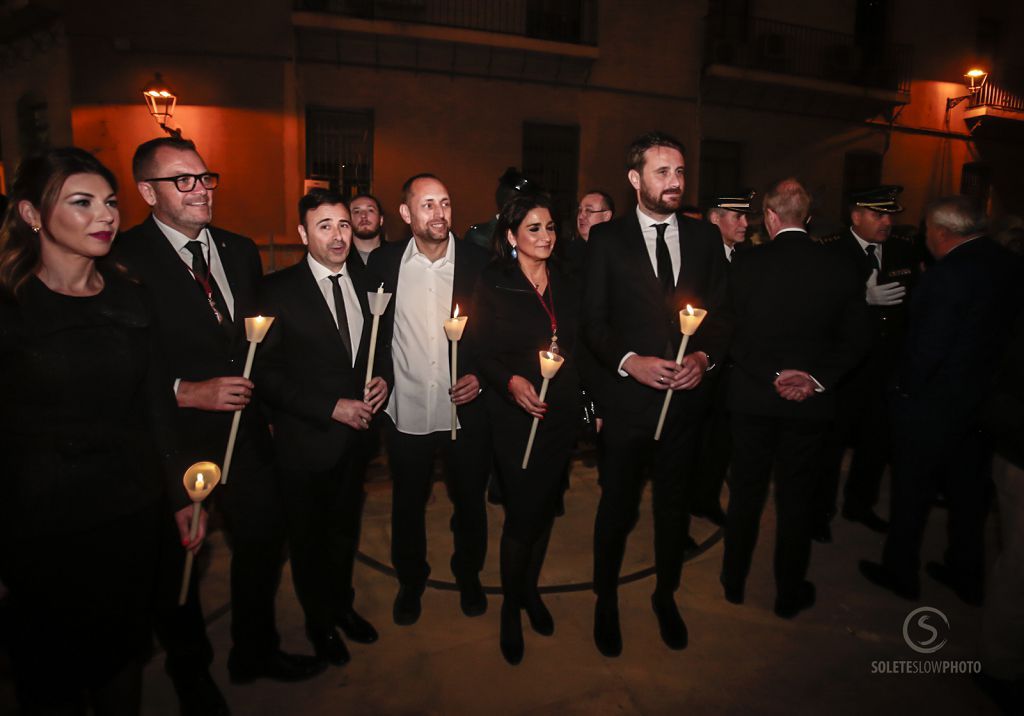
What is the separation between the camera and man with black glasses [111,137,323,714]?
2824mm

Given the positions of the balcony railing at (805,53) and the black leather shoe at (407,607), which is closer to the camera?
the black leather shoe at (407,607)

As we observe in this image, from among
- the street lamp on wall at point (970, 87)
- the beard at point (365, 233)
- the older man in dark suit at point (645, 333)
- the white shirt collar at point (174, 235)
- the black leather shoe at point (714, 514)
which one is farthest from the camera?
the street lamp on wall at point (970, 87)

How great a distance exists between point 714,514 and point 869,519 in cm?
124

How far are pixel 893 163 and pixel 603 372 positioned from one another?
680 inches

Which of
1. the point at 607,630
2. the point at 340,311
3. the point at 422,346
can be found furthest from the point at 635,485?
the point at 340,311

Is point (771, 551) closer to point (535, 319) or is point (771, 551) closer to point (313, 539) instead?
point (535, 319)

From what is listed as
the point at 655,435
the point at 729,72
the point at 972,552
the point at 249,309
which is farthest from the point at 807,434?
the point at 729,72

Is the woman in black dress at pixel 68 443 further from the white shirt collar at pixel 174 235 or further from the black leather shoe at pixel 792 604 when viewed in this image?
the black leather shoe at pixel 792 604

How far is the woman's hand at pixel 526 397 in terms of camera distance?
315cm

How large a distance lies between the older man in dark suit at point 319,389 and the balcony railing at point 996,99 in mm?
20671

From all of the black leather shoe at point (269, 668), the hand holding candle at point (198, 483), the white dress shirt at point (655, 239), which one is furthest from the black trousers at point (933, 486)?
the hand holding candle at point (198, 483)

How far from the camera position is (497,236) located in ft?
11.4

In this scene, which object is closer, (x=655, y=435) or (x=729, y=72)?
(x=655, y=435)

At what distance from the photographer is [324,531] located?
3.36 m
